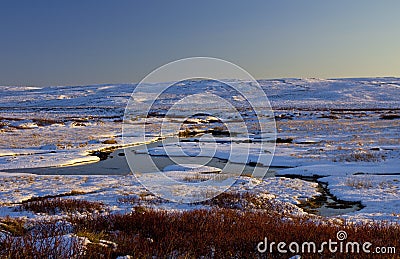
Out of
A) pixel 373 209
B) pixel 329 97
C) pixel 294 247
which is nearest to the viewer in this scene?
pixel 294 247

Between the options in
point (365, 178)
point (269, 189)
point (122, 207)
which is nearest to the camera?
point (122, 207)

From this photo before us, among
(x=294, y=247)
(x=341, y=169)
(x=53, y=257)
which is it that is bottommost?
(x=341, y=169)

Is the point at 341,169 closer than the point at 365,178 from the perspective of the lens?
No

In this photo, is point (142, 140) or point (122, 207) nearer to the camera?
point (122, 207)

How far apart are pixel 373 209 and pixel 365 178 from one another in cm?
583

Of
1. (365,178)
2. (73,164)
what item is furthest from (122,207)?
(73,164)

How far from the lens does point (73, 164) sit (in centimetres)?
2398

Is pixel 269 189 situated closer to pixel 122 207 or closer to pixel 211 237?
pixel 122 207

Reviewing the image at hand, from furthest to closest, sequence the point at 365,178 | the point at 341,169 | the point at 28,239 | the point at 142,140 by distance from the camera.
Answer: the point at 142,140
the point at 341,169
the point at 365,178
the point at 28,239

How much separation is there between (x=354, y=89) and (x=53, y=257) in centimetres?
16508

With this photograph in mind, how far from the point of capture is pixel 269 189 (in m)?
15.8

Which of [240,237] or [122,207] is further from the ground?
[240,237]

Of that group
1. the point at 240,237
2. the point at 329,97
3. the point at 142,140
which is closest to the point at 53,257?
the point at 240,237

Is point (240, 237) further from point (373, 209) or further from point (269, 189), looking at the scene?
point (269, 189)
